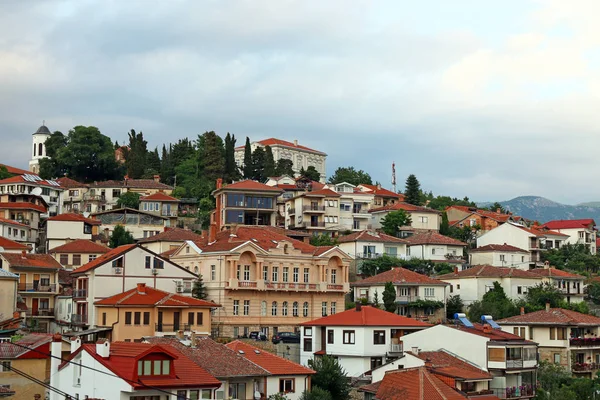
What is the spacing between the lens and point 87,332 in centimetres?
6225

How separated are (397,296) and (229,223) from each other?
74.4 feet

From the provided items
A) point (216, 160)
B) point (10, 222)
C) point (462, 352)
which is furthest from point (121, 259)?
point (216, 160)

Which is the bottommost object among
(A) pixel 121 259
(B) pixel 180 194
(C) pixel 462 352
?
(C) pixel 462 352

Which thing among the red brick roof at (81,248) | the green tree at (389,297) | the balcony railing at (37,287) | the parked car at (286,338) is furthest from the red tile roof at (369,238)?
the balcony railing at (37,287)

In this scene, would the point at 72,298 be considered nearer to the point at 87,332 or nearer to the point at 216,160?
the point at 87,332

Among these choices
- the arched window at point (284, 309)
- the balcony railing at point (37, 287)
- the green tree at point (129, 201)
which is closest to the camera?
the balcony railing at point (37, 287)

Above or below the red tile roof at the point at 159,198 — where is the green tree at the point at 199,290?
below

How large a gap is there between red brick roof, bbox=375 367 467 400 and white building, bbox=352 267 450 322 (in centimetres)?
2771

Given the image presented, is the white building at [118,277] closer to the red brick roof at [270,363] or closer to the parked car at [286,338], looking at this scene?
the parked car at [286,338]

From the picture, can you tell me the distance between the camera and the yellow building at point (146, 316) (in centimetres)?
6362

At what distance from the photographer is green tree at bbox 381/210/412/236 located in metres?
108

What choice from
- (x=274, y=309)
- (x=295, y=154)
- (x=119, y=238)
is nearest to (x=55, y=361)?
(x=274, y=309)

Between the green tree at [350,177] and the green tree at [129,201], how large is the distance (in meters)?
37.5

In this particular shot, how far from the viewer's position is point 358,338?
214ft
